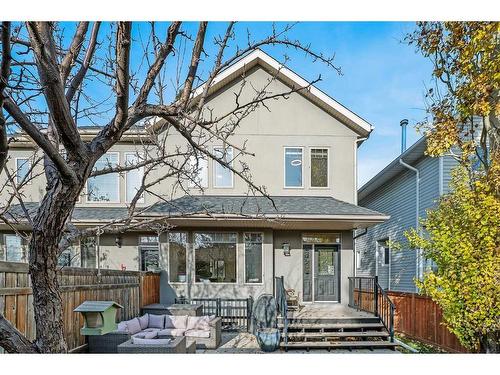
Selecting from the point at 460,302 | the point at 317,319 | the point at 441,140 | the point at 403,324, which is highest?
the point at 441,140

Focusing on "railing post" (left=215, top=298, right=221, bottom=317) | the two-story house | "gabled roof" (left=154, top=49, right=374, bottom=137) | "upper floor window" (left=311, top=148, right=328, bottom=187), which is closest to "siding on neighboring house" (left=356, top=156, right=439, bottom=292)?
the two-story house

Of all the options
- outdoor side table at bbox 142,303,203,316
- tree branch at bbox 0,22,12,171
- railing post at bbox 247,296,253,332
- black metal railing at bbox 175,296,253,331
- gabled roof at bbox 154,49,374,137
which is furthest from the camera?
gabled roof at bbox 154,49,374,137

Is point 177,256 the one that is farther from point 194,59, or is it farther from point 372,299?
point 194,59

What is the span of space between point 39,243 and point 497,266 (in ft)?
17.7

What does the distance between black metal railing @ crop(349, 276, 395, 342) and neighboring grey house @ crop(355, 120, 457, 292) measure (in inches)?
41.3

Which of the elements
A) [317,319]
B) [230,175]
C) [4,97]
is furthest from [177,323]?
[4,97]

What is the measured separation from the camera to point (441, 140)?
18.6ft

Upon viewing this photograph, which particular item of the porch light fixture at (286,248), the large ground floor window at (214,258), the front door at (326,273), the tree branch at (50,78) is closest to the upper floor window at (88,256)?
the large ground floor window at (214,258)

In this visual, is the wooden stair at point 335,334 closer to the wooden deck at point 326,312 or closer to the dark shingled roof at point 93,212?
the wooden deck at point 326,312

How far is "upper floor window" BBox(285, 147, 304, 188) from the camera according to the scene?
8586mm

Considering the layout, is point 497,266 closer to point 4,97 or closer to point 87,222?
point 4,97

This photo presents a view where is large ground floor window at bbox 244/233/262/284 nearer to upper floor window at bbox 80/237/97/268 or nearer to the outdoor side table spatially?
the outdoor side table

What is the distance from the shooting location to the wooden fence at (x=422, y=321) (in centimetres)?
641

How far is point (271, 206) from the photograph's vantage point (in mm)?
7941
